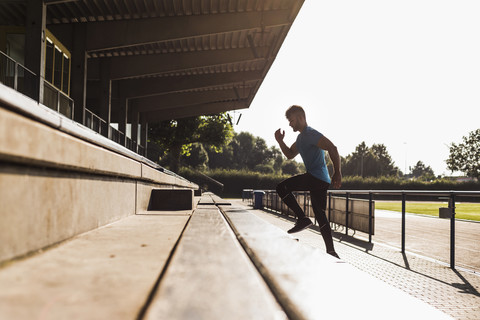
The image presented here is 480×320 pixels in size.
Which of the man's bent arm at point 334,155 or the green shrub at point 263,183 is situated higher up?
the man's bent arm at point 334,155

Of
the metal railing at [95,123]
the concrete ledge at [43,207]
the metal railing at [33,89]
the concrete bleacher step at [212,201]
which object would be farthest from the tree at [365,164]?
the concrete ledge at [43,207]

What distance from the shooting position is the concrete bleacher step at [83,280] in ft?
2.95

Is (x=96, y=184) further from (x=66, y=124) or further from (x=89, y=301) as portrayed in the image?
(x=89, y=301)

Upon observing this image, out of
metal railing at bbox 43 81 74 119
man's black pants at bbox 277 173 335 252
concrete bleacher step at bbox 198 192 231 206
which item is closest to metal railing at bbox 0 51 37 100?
metal railing at bbox 43 81 74 119

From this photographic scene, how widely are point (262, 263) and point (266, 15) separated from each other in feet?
41.5

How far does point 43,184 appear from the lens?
155cm

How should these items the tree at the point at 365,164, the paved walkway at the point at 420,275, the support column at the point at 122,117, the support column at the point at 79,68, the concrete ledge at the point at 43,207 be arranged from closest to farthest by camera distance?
the concrete ledge at the point at 43,207 < the paved walkway at the point at 420,275 < the support column at the point at 79,68 < the support column at the point at 122,117 < the tree at the point at 365,164

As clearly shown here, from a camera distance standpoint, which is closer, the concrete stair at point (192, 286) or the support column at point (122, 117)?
the concrete stair at point (192, 286)

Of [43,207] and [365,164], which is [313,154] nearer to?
[43,207]

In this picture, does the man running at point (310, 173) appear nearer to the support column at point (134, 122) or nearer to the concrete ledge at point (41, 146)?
the concrete ledge at point (41, 146)

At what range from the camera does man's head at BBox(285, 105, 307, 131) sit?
514cm

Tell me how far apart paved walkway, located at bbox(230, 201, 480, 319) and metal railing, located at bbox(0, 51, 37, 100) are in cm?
802

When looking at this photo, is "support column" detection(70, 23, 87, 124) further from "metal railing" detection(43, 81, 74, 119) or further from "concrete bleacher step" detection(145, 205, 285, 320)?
"concrete bleacher step" detection(145, 205, 285, 320)

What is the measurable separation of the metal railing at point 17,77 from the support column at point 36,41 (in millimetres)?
96
